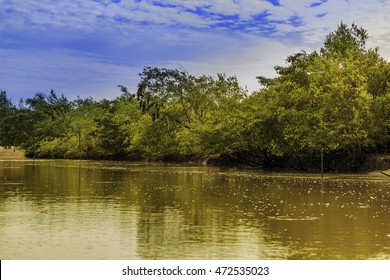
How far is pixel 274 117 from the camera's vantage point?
5241 centimetres

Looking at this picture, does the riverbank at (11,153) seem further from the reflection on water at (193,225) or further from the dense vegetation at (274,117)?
the reflection on water at (193,225)

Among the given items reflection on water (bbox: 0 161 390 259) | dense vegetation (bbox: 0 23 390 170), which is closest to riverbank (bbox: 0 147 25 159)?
dense vegetation (bbox: 0 23 390 170)

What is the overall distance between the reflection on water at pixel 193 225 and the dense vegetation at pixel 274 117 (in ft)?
68.0

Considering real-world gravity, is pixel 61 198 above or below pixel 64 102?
below

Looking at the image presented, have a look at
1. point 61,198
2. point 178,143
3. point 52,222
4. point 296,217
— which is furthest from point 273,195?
point 178,143

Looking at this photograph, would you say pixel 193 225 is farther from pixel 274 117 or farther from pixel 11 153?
pixel 11 153

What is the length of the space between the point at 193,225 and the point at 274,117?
36.9 meters

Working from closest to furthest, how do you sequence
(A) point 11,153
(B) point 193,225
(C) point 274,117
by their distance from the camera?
1. (B) point 193,225
2. (C) point 274,117
3. (A) point 11,153

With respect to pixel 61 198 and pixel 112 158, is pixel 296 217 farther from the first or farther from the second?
pixel 112 158

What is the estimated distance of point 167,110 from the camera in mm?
80500

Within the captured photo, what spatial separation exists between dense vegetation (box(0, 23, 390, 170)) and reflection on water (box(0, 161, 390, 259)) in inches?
816

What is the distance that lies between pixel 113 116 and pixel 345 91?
192 feet

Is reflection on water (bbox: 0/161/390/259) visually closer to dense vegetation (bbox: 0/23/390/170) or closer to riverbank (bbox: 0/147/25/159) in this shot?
dense vegetation (bbox: 0/23/390/170)

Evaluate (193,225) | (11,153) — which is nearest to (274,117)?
(193,225)
